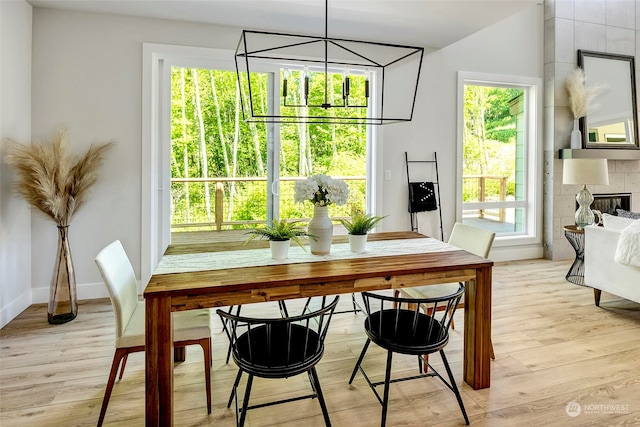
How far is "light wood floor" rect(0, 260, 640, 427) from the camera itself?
188cm

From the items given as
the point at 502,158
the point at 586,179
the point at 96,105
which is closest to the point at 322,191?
the point at 96,105

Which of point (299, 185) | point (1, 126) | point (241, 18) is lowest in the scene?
point (299, 185)

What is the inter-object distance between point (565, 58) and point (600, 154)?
1.28m

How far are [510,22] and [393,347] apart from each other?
4.69 m

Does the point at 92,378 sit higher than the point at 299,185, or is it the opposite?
the point at 299,185

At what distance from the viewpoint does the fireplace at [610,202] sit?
5.14 meters

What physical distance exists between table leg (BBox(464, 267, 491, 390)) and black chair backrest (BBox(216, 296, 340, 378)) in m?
0.85

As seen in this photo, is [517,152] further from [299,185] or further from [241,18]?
[299,185]

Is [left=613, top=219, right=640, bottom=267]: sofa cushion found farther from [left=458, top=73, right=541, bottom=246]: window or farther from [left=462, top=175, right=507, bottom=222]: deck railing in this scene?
[left=462, top=175, right=507, bottom=222]: deck railing

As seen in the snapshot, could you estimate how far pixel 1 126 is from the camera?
284cm

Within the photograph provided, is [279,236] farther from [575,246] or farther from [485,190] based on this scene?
[485,190]

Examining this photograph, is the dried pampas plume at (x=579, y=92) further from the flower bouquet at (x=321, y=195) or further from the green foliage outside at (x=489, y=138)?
the flower bouquet at (x=321, y=195)

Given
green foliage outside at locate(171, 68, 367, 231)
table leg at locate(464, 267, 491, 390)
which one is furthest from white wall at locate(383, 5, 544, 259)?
table leg at locate(464, 267, 491, 390)

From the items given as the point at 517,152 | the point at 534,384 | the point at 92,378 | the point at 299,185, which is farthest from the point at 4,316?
the point at 517,152
